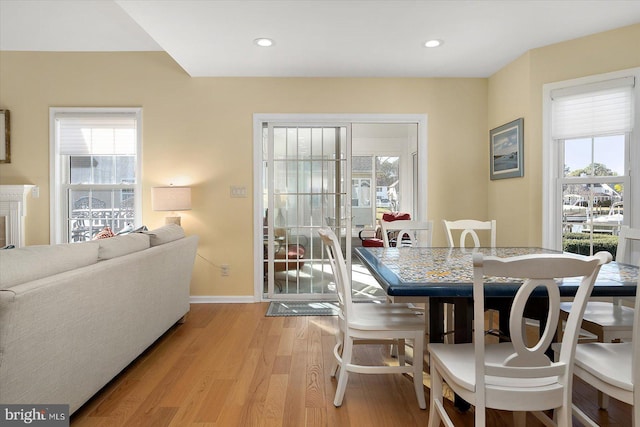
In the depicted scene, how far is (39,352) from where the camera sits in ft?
4.80

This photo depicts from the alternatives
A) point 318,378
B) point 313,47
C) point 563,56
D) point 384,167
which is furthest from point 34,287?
point 384,167

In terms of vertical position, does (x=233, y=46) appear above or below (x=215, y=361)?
above

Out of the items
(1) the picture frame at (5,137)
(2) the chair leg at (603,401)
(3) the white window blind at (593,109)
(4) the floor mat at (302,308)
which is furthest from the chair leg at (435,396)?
(1) the picture frame at (5,137)

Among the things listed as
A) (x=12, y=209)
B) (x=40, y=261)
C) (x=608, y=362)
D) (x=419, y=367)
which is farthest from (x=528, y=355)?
(x=12, y=209)

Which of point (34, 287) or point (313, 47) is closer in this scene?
point (34, 287)

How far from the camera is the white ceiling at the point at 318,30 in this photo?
2611 mm

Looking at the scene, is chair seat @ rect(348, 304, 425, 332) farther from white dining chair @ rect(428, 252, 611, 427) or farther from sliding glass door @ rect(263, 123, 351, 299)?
sliding glass door @ rect(263, 123, 351, 299)

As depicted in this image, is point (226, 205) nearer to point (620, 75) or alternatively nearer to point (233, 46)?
point (233, 46)

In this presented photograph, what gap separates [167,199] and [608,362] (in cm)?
352

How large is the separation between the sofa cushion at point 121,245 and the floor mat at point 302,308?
1487 mm

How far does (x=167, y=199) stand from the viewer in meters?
3.62

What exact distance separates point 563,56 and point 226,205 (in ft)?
11.5

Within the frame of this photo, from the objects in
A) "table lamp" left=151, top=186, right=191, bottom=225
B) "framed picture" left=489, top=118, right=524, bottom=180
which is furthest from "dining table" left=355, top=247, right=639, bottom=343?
"table lamp" left=151, top=186, right=191, bottom=225

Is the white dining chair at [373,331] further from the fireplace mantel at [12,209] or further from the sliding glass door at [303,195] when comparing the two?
the fireplace mantel at [12,209]
